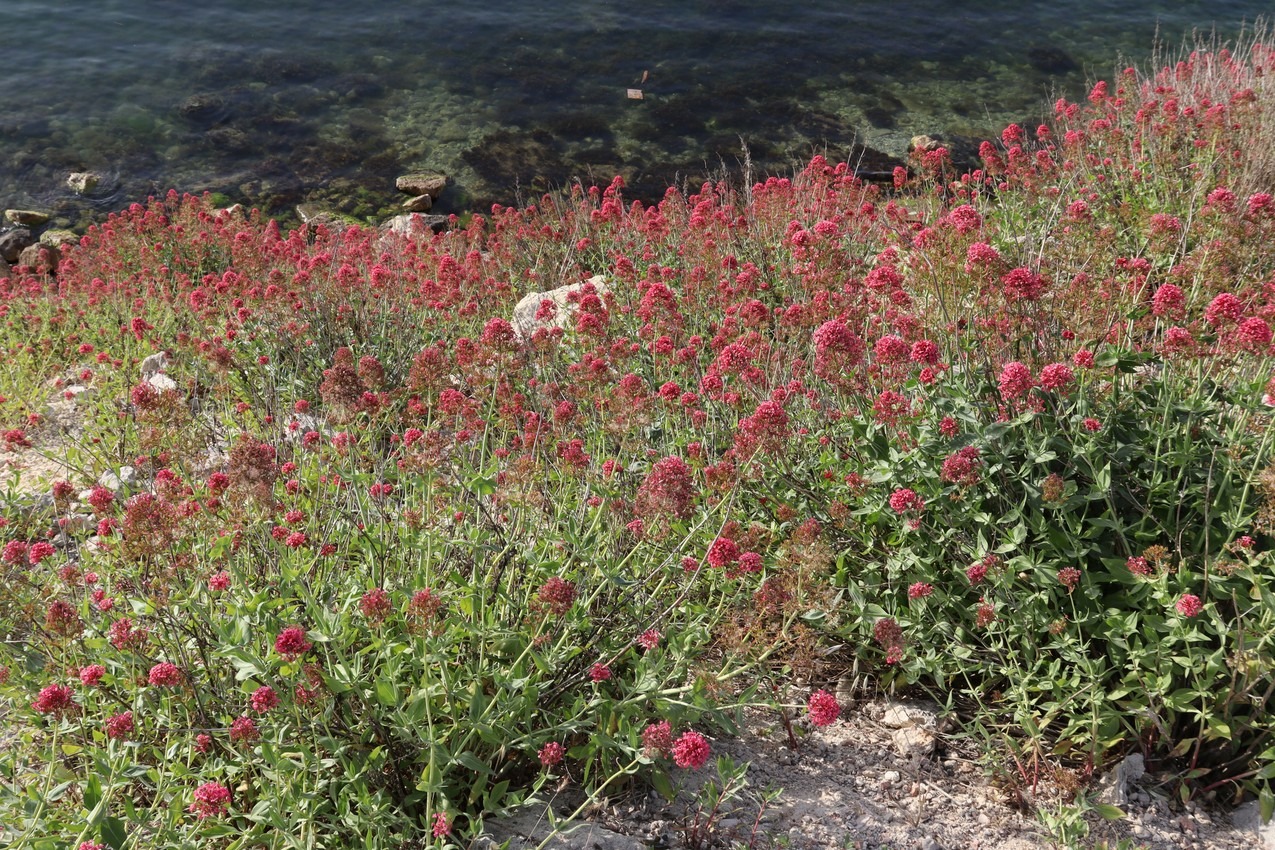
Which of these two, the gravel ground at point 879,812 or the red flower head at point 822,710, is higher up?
the red flower head at point 822,710

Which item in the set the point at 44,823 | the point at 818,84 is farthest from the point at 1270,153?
the point at 818,84

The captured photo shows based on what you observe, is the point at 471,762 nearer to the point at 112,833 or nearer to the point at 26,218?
the point at 112,833

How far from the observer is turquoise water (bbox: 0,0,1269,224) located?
16.5 metres

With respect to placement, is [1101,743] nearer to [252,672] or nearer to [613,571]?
[613,571]

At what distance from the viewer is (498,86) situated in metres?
19.6

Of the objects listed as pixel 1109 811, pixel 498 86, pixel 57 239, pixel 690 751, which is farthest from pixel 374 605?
pixel 498 86

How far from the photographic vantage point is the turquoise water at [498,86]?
1645 centimetres

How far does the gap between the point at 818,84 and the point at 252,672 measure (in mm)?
20085

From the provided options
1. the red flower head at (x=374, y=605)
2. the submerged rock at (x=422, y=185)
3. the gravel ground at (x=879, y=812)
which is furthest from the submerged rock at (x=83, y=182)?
the gravel ground at (x=879, y=812)

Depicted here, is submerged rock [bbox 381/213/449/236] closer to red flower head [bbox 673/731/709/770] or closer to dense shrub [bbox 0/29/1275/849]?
dense shrub [bbox 0/29/1275/849]

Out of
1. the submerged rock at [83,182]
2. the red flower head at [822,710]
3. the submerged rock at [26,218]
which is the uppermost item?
the submerged rock at [83,182]

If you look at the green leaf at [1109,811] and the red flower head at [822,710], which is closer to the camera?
the red flower head at [822,710]

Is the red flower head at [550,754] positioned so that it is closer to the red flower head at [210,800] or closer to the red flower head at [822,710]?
the red flower head at [822,710]

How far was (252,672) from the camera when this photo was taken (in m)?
2.95
